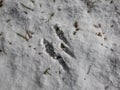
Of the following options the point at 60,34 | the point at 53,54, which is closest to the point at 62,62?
the point at 53,54

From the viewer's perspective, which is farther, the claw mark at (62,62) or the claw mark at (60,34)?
the claw mark at (60,34)

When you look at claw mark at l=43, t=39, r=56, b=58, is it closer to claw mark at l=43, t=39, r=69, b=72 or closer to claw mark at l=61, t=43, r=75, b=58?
claw mark at l=43, t=39, r=69, b=72

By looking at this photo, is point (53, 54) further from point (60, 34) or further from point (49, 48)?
point (60, 34)

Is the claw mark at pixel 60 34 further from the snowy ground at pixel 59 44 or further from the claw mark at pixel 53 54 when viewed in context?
the claw mark at pixel 53 54

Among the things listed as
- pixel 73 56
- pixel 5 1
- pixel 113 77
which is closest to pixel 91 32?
pixel 73 56

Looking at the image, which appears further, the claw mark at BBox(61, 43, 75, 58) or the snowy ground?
the claw mark at BBox(61, 43, 75, 58)

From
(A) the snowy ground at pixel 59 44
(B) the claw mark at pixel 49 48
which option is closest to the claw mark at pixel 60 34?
(A) the snowy ground at pixel 59 44

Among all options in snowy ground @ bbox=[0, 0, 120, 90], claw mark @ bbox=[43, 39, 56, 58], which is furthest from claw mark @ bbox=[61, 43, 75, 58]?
claw mark @ bbox=[43, 39, 56, 58]

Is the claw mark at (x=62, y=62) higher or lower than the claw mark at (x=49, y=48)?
lower

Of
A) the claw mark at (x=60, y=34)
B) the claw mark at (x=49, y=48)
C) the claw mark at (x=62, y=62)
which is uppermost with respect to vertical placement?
the claw mark at (x=60, y=34)
